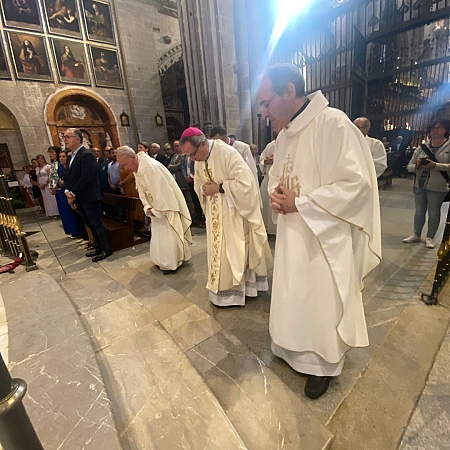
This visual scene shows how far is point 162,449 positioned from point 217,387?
1.77ft

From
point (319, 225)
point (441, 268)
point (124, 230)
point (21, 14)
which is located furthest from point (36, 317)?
point (21, 14)

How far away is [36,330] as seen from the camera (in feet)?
6.34

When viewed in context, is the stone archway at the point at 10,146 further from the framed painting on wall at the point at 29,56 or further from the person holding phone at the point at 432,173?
the person holding phone at the point at 432,173

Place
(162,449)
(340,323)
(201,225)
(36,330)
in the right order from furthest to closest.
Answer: (201,225) < (36,330) < (340,323) < (162,449)

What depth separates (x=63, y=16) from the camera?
10414 mm

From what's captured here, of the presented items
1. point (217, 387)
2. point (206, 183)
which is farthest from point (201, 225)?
point (217, 387)

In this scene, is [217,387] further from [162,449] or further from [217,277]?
[217,277]

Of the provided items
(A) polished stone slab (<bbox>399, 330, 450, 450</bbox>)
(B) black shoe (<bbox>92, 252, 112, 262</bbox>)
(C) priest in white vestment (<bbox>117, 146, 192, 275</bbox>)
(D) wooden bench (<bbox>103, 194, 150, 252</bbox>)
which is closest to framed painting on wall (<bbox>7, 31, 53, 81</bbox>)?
(D) wooden bench (<bbox>103, 194, 150, 252</bbox>)

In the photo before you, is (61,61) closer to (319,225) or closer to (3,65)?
(3,65)

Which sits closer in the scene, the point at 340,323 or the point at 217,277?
the point at 340,323

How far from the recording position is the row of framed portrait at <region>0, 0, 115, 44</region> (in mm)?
9523

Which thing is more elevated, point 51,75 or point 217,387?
point 51,75

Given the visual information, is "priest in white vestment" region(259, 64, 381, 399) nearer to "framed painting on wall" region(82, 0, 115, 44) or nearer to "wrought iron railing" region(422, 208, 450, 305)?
"wrought iron railing" region(422, 208, 450, 305)

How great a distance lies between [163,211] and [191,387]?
2392 millimetres
